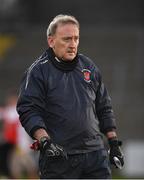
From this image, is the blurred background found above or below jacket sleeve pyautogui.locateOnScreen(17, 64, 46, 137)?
above

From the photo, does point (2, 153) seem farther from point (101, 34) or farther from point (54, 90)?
point (54, 90)

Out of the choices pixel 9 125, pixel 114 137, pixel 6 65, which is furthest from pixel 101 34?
pixel 114 137

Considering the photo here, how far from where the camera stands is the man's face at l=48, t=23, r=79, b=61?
21.9 feet

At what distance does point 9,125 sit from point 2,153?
604 millimetres

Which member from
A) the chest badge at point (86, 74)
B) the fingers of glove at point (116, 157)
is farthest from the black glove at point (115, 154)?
the chest badge at point (86, 74)

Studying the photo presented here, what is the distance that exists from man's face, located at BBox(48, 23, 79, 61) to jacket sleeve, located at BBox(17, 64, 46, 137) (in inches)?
10.1

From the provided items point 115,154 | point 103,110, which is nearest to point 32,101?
point 103,110

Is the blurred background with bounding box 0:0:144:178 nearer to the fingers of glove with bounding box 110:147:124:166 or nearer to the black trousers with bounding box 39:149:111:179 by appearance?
the fingers of glove with bounding box 110:147:124:166

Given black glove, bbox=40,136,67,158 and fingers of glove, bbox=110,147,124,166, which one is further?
fingers of glove, bbox=110,147,124,166

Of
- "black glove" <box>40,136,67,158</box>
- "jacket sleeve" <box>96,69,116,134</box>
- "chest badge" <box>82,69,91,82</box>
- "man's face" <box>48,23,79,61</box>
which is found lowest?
"black glove" <box>40,136,67,158</box>

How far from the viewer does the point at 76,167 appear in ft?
21.8

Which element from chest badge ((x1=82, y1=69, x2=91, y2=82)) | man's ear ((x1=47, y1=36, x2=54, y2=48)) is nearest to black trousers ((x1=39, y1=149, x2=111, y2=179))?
chest badge ((x1=82, y1=69, x2=91, y2=82))

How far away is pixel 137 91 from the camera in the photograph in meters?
19.6

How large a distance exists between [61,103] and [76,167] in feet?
1.77
